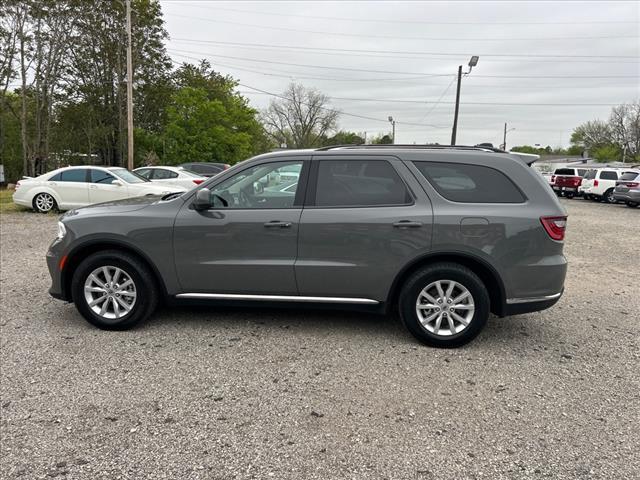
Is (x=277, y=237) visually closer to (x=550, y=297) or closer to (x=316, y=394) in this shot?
(x=316, y=394)

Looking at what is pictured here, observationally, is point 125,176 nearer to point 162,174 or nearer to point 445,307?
point 162,174

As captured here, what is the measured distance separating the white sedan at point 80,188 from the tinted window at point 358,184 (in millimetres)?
9267

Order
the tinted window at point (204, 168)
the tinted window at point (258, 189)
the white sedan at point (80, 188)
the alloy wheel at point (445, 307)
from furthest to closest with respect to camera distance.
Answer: the tinted window at point (204, 168) < the white sedan at point (80, 188) < the tinted window at point (258, 189) < the alloy wheel at point (445, 307)

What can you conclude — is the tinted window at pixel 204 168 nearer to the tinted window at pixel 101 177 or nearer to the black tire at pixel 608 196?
the tinted window at pixel 101 177

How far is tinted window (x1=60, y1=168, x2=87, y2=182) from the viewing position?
13.0 m

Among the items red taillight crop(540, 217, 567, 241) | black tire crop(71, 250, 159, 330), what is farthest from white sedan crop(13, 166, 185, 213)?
red taillight crop(540, 217, 567, 241)

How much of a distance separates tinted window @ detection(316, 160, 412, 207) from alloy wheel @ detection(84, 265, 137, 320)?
6.50 feet

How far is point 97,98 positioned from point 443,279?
33479 millimetres

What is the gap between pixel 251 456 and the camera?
266cm

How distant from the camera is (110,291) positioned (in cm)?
443

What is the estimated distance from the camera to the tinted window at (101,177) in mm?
12773

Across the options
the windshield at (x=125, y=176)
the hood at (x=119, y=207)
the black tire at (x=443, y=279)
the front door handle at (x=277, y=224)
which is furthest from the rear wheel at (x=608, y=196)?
the hood at (x=119, y=207)

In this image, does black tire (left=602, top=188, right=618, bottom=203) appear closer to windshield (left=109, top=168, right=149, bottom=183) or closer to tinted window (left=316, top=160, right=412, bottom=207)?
windshield (left=109, top=168, right=149, bottom=183)

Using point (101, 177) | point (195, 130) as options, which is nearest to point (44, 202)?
point (101, 177)
